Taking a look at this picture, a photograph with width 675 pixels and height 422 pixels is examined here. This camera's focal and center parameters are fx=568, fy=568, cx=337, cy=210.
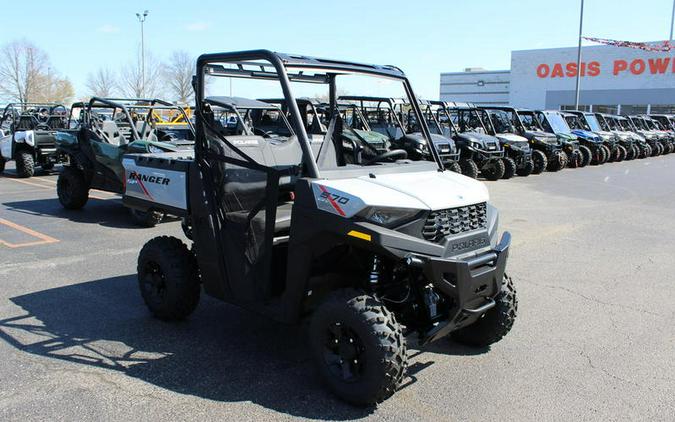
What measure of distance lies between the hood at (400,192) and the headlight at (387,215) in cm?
3

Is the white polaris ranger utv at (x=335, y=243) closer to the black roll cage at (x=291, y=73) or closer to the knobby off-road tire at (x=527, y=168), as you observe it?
the black roll cage at (x=291, y=73)

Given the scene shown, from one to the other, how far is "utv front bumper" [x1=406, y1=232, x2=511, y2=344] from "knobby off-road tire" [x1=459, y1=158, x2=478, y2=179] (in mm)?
11012

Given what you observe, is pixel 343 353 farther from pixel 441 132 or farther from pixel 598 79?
pixel 598 79

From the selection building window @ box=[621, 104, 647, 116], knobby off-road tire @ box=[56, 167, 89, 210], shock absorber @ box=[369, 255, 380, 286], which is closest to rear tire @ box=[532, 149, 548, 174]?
knobby off-road tire @ box=[56, 167, 89, 210]

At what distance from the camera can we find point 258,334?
4.40 meters

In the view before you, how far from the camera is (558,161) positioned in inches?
Answer: 693

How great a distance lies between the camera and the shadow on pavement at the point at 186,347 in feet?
11.4

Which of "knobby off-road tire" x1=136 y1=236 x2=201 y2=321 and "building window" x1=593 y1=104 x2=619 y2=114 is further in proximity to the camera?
"building window" x1=593 y1=104 x2=619 y2=114

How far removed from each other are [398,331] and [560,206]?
884 cm

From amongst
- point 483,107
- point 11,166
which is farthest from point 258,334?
point 11,166

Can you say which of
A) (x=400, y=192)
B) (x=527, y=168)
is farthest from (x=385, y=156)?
(x=527, y=168)

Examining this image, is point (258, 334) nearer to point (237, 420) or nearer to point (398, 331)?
point (237, 420)

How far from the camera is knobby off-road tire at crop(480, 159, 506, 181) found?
15031 millimetres

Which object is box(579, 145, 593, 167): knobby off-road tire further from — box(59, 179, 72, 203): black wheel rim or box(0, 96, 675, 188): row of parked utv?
box(59, 179, 72, 203): black wheel rim
